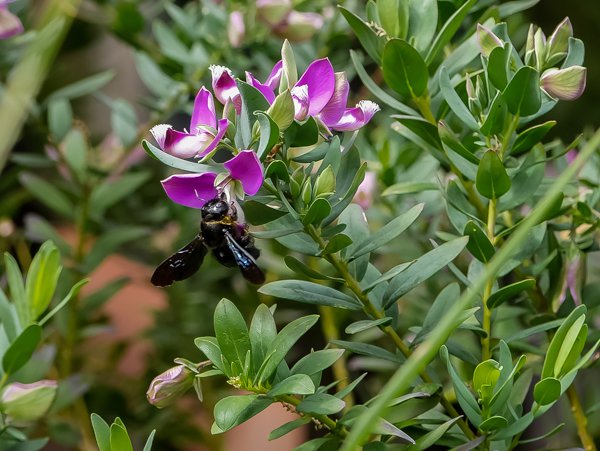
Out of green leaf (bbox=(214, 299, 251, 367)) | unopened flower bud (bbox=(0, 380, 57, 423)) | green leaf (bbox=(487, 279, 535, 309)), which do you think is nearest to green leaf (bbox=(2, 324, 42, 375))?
unopened flower bud (bbox=(0, 380, 57, 423))

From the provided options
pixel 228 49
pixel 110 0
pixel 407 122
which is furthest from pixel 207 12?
pixel 407 122

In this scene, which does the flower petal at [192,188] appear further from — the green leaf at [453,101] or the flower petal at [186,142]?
the green leaf at [453,101]

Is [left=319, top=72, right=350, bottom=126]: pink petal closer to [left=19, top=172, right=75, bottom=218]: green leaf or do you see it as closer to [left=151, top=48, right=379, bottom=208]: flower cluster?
[left=151, top=48, right=379, bottom=208]: flower cluster

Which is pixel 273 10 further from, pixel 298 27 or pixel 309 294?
pixel 309 294

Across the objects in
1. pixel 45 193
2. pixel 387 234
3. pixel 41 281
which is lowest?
pixel 45 193

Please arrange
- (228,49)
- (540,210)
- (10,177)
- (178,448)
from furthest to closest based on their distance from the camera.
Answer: (178,448), (10,177), (228,49), (540,210)

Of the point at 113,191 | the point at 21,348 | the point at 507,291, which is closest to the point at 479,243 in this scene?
the point at 507,291

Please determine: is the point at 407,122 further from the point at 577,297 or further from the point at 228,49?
the point at 228,49
